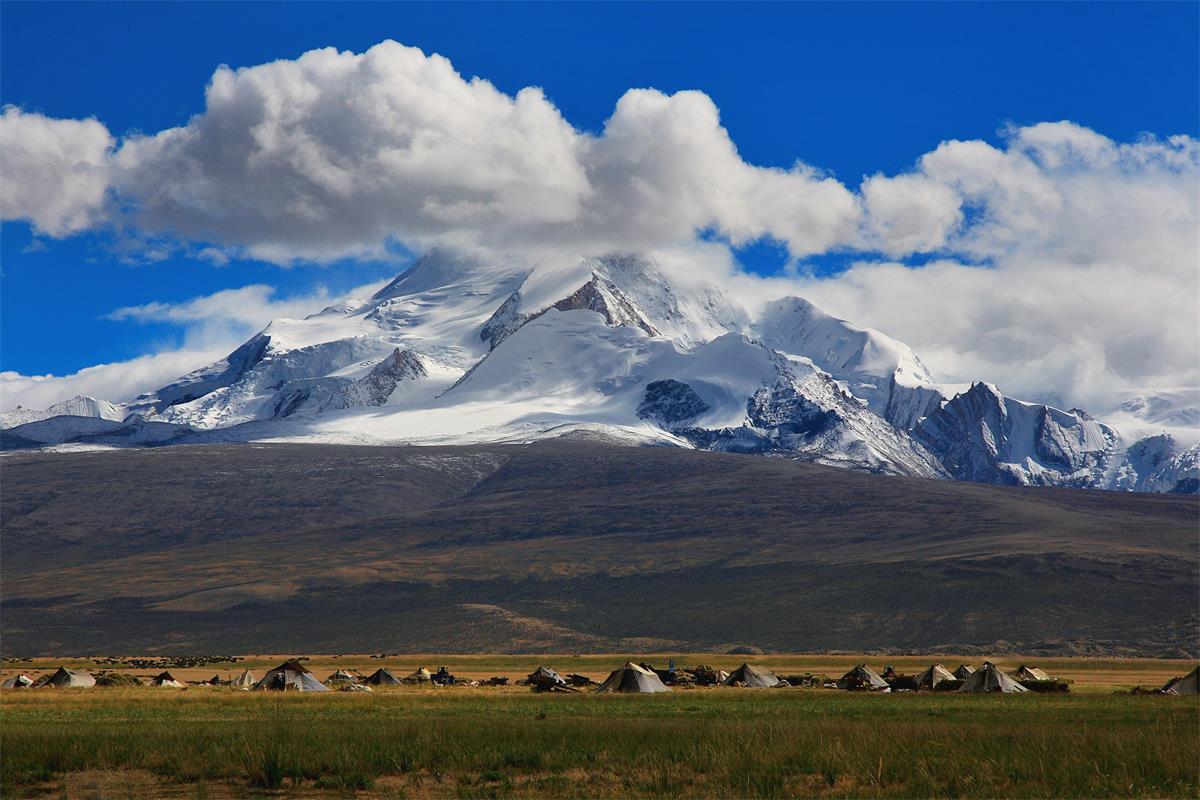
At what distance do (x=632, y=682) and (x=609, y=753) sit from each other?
38363mm

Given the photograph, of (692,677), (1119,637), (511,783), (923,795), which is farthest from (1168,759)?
(1119,637)

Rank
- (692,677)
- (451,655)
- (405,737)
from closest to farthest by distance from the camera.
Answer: (405,737)
(692,677)
(451,655)

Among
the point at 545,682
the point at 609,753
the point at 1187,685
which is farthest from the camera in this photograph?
the point at 545,682

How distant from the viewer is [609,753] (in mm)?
37000

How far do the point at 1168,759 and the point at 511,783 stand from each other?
16.3 m

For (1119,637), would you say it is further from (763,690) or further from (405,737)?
(405,737)

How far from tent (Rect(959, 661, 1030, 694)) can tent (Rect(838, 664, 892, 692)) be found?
537 cm

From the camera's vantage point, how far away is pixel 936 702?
213 ft

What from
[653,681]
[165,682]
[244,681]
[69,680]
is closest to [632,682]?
[653,681]

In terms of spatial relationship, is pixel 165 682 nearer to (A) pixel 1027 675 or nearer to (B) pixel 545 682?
(B) pixel 545 682

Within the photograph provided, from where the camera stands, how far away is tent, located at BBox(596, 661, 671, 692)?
7462 centimetres

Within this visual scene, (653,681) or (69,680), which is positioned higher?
(653,681)

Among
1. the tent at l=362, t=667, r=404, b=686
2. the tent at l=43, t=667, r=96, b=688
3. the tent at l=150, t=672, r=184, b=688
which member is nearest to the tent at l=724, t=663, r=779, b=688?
the tent at l=362, t=667, r=404, b=686

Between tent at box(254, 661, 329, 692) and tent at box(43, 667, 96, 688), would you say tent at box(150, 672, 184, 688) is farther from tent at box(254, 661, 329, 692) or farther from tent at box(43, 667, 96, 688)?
tent at box(254, 661, 329, 692)
